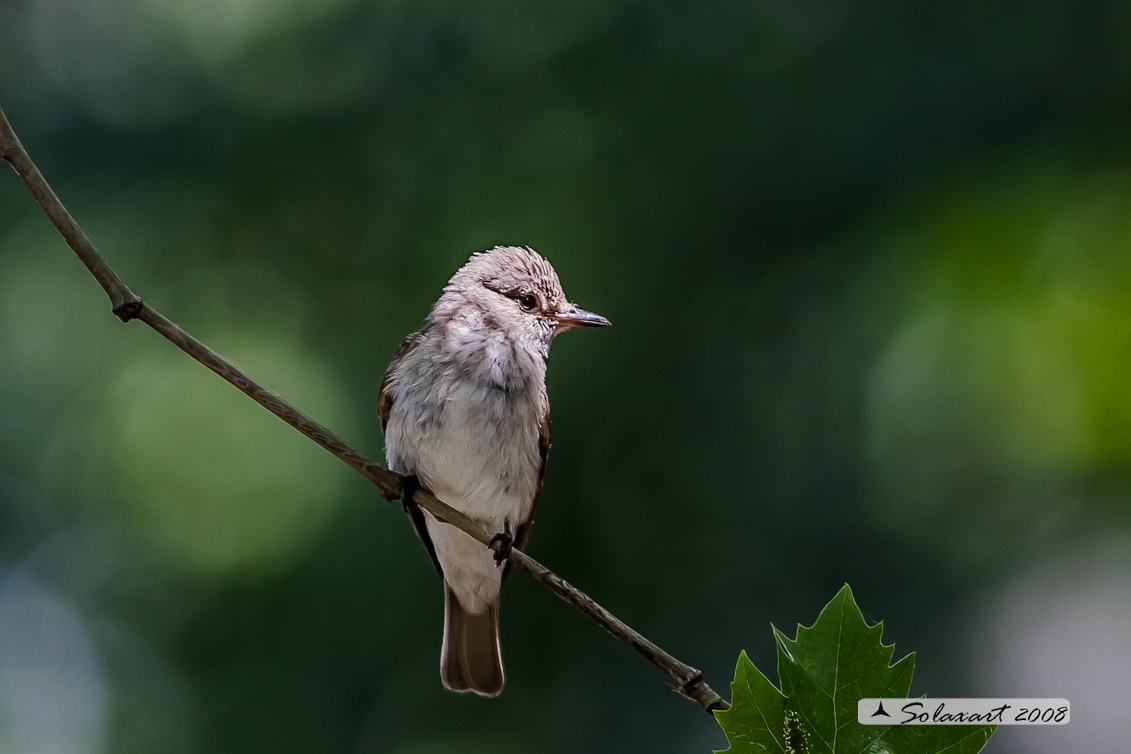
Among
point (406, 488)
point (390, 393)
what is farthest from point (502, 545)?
point (390, 393)

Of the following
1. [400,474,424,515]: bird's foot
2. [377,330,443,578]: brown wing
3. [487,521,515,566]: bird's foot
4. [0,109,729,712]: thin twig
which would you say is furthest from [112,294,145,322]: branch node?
[377,330,443,578]: brown wing

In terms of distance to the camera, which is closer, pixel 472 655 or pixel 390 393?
pixel 390 393

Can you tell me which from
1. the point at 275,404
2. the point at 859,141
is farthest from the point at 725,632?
the point at 275,404

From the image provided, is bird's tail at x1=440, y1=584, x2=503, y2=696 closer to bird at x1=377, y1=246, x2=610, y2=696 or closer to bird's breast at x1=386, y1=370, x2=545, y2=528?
bird at x1=377, y1=246, x2=610, y2=696

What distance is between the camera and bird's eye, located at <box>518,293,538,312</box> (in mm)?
1930

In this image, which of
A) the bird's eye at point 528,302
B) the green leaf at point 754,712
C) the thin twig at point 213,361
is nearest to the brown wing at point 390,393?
the bird's eye at point 528,302

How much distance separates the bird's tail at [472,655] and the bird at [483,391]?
0.04 feet

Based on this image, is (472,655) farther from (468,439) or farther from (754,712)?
(754,712)

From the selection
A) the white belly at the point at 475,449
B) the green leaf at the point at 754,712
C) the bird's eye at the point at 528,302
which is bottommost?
the green leaf at the point at 754,712

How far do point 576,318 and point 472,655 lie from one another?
37.2 inches

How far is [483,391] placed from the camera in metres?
2.06

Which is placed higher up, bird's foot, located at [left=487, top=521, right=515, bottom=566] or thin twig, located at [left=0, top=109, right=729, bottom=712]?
bird's foot, located at [left=487, top=521, right=515, bottom=566]

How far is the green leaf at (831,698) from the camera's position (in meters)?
0.65

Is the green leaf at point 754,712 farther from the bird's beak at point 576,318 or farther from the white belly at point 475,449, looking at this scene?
the white belly at point 475,449
